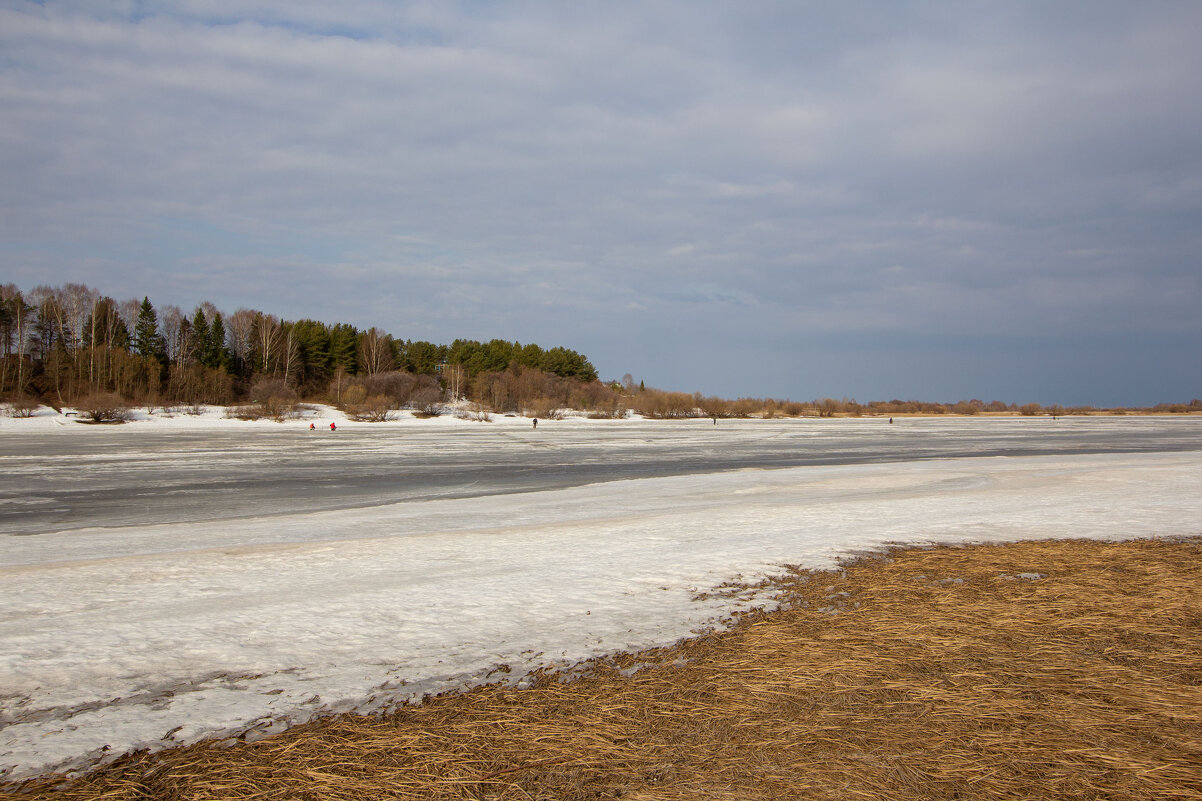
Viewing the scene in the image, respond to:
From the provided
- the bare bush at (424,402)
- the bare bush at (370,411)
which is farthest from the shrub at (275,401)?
the bare bush at (424,402)

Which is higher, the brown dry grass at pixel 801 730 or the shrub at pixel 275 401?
the shrub at pixel 275 401

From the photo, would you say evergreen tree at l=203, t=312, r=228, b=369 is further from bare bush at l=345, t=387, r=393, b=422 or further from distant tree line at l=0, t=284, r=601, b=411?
bare bush at l=345, t=387, r=393, b=422

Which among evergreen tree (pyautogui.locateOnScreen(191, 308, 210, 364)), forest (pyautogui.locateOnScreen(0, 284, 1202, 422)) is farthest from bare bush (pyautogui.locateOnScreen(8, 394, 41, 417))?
evergreen tree (pyautogui.locateOnScreen(191, 308, 210, 364))

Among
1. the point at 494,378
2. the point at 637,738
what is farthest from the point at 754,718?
the point at 494,378

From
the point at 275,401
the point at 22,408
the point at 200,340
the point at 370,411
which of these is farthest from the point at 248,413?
the point at 200,340

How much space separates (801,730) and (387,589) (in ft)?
15.0

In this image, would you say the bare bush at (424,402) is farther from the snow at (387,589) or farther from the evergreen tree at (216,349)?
the snow at (387,589)

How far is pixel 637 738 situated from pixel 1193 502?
14.0 meters

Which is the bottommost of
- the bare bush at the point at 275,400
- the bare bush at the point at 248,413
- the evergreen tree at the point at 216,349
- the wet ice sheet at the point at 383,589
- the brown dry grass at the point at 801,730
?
the wet ice sheet at the point at 383,589

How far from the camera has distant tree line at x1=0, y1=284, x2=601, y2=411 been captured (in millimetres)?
65125

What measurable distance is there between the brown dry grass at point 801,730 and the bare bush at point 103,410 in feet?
180

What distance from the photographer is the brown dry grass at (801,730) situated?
3217 mm

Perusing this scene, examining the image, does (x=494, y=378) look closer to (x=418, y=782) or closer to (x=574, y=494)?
(x=574, y=494)

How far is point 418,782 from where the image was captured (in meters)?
3.27
